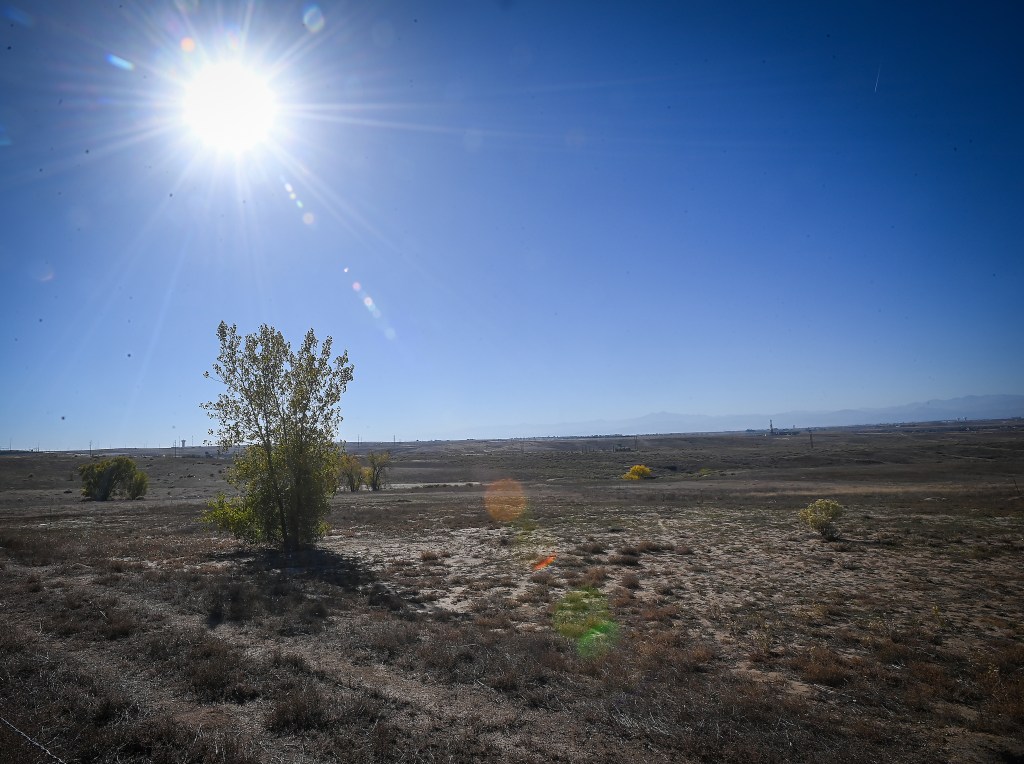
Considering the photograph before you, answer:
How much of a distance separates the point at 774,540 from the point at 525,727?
1973cm

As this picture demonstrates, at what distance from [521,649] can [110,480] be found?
5956 centimetres

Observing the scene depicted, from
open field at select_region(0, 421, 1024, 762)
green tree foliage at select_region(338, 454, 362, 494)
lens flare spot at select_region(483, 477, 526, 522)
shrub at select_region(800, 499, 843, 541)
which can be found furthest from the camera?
green tree foliage at select_region(338, 454, 362, 494)

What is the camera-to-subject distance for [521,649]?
9.07m

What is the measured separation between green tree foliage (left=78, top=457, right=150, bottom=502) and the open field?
3480cm

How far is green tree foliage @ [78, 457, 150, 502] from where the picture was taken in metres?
50.3

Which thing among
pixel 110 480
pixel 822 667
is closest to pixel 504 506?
pixel 822 667

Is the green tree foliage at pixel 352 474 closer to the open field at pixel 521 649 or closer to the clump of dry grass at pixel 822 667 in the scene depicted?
the open field at pixel 521 649

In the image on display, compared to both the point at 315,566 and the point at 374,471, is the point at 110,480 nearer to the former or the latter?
the point at 374,471

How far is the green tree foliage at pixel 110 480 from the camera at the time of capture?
50.3 meters

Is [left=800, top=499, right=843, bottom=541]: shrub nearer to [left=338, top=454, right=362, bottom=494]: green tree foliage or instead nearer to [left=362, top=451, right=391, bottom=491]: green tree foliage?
[left=338, top=454, right=362, bottom=494]: green tree foliage

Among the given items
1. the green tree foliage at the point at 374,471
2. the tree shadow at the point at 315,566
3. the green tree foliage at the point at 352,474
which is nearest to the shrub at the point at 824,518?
the tree shadow at the point at 315,566

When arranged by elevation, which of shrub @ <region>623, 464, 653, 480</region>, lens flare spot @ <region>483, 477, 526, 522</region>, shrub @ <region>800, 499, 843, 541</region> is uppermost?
shrub @ <region>800, 499, 843, 541</region>

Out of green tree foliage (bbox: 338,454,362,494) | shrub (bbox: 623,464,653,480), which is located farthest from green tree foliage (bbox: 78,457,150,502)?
shrub (bbox: 623,464,653,480)

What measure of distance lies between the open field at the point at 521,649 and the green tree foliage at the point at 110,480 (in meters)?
34.8
